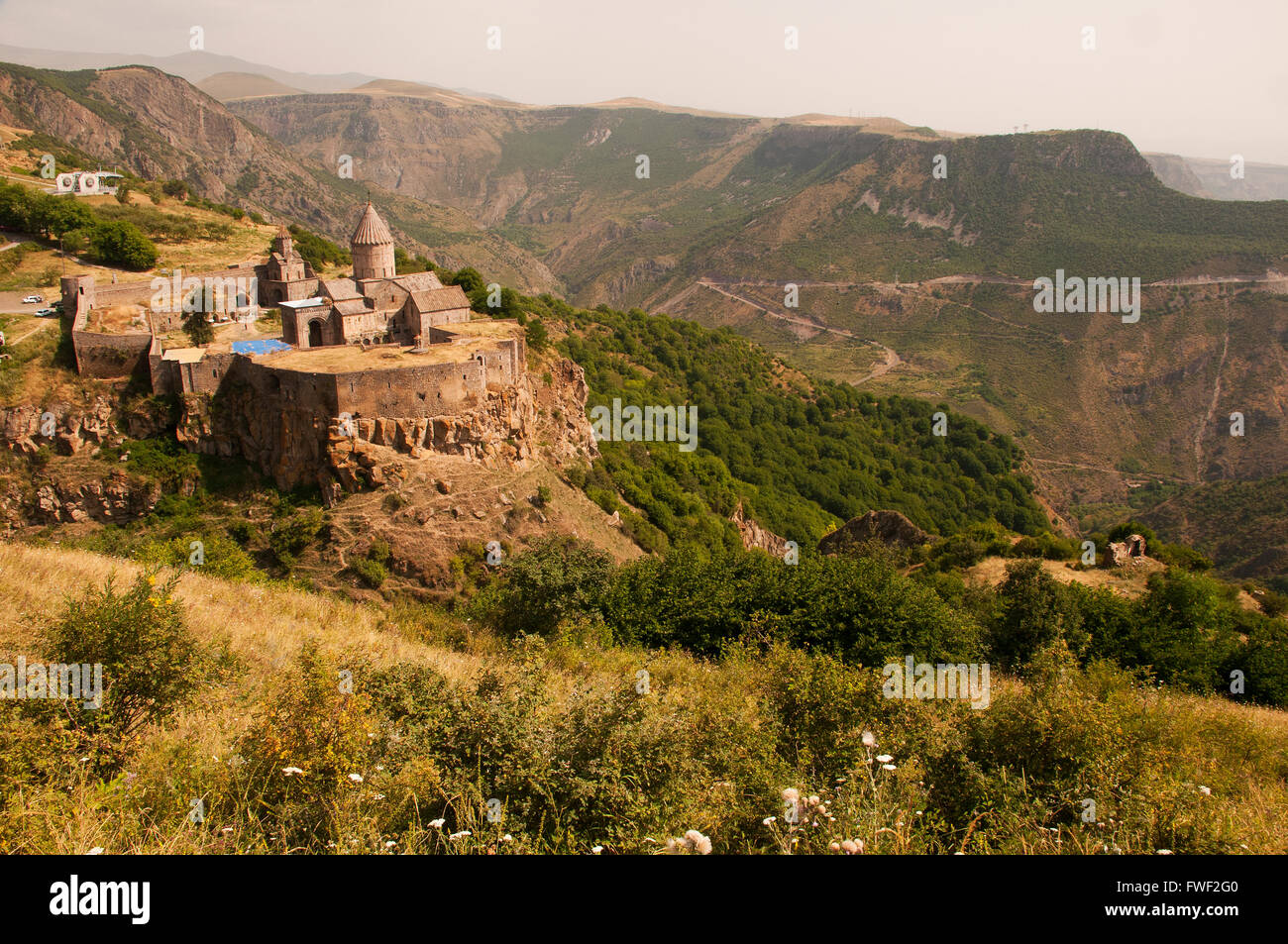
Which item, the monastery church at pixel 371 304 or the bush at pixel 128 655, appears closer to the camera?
the bush at pixel 128 655

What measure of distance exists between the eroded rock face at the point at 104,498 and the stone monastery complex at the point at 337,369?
2.26 metres

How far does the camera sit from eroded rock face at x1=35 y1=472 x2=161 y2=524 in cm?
2652

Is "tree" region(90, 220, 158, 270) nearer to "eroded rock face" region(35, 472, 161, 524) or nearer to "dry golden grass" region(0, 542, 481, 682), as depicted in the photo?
"eroded rock face" region(35, 472, 161, 524)

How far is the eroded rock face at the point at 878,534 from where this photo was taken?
3847cm

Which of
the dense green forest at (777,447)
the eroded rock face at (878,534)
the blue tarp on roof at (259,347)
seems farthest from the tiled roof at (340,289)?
the eroded rock face at (878,534)

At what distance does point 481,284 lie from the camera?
42.2 metres

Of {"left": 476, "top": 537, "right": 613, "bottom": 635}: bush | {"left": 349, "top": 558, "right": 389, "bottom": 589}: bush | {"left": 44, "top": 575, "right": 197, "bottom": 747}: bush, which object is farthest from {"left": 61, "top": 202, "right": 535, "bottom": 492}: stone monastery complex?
{"left": 44, "top": 575, "right": 197, "bottom": 747}: bush

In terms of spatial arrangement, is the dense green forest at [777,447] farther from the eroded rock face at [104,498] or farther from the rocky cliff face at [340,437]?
the eroded rock face at [104,498]

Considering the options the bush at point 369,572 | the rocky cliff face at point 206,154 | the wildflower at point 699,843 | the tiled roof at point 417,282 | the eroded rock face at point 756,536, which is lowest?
the eroded rock face at point 756,536

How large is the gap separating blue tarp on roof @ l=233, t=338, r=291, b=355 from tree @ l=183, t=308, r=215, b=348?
2332 millimetres

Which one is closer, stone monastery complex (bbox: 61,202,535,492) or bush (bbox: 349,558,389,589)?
bush (bbox: 349,558,389,589)

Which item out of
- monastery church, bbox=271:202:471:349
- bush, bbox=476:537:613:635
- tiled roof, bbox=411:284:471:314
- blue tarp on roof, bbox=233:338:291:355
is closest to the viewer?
bush, bbox=476:537:613:635

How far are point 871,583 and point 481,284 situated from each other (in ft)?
95.8
